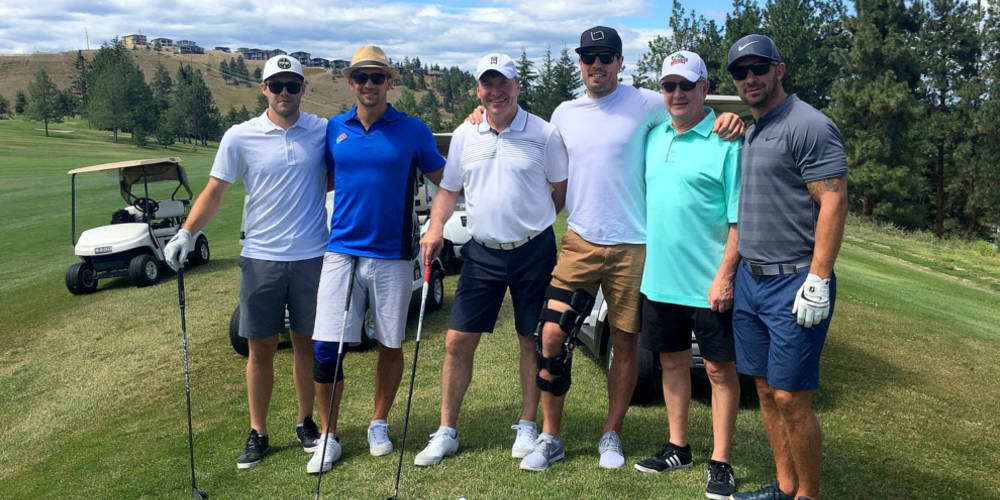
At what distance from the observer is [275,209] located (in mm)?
4465

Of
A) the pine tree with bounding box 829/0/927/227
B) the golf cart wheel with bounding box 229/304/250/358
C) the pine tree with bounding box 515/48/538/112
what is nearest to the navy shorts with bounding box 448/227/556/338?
the golf cart wheel with bounding box 229/304/250/358

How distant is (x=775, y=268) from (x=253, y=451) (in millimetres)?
3326

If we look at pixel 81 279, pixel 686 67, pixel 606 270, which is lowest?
pixel 81 279

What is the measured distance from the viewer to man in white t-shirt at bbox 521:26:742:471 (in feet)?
13.4

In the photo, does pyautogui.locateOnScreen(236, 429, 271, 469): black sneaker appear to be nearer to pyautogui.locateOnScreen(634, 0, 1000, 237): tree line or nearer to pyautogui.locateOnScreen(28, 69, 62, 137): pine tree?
pyautogui.locateOnScreen(634, 0, 1000, 237): tree line

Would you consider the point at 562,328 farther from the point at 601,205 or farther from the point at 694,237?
the point at 694,237

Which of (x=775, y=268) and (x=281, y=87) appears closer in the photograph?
(x=775, y=268)

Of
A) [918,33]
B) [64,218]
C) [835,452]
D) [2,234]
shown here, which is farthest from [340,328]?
[918,33]

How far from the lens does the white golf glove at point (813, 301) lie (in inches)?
128

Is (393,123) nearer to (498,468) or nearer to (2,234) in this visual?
(498,468)

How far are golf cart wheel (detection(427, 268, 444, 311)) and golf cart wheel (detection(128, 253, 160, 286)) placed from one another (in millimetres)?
5938

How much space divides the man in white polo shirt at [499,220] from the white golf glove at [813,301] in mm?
1499

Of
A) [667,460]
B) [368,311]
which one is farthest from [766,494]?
[368,311]

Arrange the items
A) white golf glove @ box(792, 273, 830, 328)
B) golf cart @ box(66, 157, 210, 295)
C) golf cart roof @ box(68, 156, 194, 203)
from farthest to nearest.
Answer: golf cart roof @ box(68, 156, 194, 203), golf cart @ box(66, 157, 210, 295), white golf glove @ box(792, 273, 830, 328)
